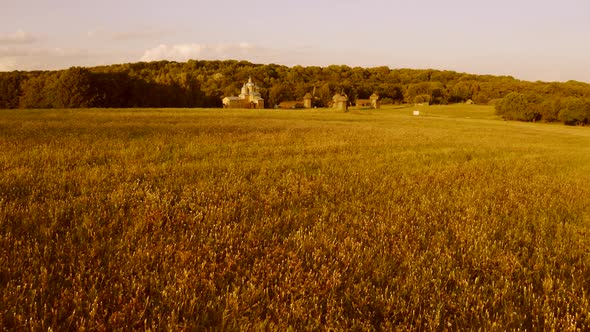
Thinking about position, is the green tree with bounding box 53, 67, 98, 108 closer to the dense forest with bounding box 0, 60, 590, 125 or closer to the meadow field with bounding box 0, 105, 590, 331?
the dense forest with bounding box 0, 60, 590, 125

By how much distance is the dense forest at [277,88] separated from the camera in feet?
256

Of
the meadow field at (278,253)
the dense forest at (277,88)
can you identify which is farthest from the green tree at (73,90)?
the meadow field at (278,253)

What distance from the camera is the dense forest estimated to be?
7806cm

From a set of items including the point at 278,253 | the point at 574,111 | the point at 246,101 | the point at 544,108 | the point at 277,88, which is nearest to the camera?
the point at 278,253

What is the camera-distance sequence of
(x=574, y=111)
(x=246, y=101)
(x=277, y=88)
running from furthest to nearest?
1. (x=277, y=88)
2. (x=246, y=101)
3. (x=574, y=111)

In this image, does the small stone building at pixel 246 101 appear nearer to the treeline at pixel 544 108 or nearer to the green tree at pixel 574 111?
the treeline at pixel 544 108

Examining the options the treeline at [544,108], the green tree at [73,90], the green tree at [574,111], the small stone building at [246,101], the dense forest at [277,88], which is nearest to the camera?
the green tree at [574,111]

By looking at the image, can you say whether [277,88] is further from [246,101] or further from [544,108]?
[544,108]

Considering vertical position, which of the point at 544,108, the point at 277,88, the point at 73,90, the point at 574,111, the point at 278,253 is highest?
the point at 277,88

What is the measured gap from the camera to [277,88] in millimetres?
136750

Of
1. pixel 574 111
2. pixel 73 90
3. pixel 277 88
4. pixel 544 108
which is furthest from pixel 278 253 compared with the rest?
pixel 277 88

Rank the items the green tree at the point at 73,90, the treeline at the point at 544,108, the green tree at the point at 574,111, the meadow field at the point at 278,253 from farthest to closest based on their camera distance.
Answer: the green tree at the point at 73,90 → the treeline at the point at 544,108 → the green tree at the point at 574,111 → the meadow field at the point at 278,253

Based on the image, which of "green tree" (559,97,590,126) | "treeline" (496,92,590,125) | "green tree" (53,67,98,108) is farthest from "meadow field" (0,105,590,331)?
"treeline" (496,92,590,125)

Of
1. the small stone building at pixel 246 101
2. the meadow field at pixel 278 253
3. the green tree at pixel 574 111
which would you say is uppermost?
the small stone building at pixel 246 101
